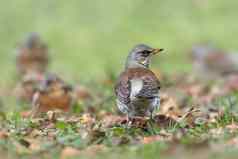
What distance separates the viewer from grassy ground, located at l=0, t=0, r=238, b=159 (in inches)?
767

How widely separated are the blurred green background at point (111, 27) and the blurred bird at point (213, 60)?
808 millimetres

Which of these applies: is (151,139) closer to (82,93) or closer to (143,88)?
(143,88)

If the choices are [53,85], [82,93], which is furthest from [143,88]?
[82,93]

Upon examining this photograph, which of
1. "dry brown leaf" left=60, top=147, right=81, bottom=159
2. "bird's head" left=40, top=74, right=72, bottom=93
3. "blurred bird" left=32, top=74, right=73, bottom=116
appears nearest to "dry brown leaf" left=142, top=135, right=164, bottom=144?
"dry brown leaf" left=60, top=147, right=81, bottom=159

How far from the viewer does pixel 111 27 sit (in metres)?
20.9

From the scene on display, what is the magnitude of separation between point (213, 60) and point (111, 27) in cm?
378

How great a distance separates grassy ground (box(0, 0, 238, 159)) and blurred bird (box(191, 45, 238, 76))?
0.40 m

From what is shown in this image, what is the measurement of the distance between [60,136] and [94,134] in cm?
37

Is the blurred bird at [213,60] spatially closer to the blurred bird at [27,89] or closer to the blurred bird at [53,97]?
the blurred bird at [27,89]

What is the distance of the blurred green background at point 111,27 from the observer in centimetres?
1983

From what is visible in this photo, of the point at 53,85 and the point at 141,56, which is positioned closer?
the point at 141,56

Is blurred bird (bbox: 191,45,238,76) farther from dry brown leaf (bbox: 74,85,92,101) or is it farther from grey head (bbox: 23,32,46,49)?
dry brown leaf (bbox: 74,85,92,101)

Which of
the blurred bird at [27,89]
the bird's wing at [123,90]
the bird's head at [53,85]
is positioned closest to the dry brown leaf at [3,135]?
the bird's wing at [123,90]

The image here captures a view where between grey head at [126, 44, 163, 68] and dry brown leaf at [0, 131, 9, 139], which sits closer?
dry brown leaf at [0, 131, 9, 139]
